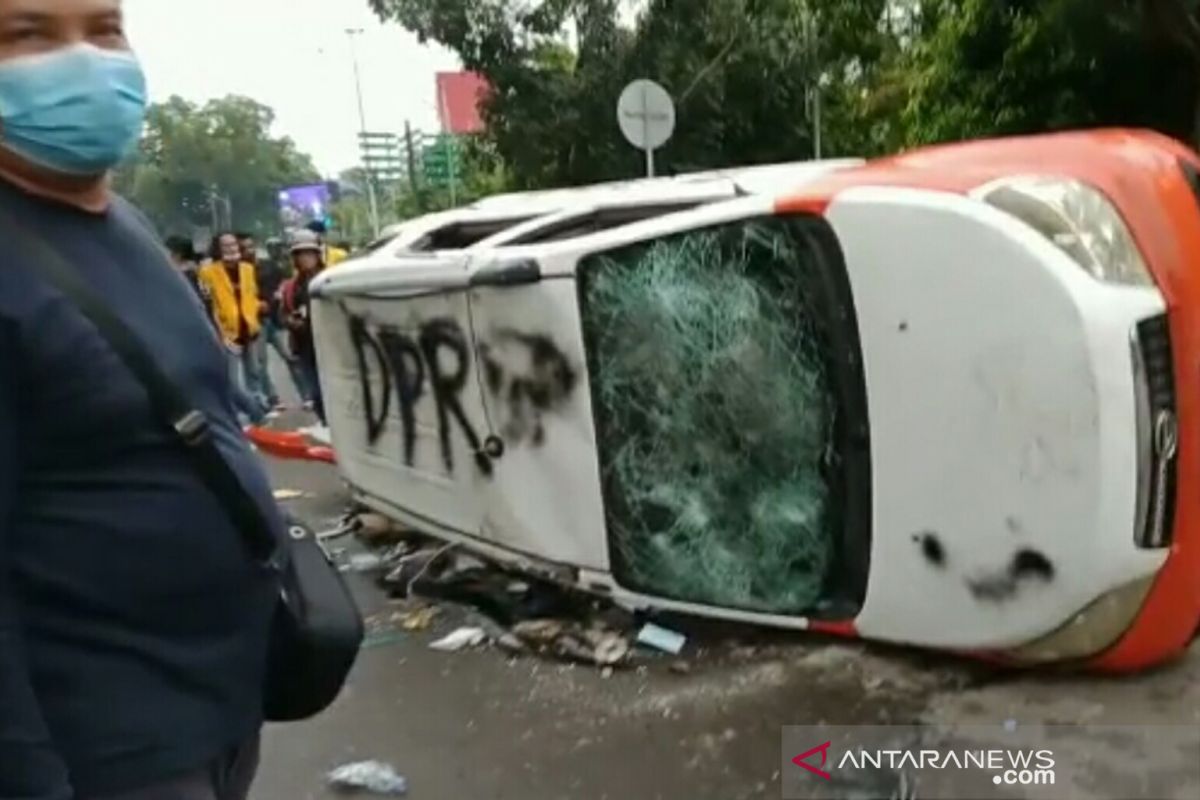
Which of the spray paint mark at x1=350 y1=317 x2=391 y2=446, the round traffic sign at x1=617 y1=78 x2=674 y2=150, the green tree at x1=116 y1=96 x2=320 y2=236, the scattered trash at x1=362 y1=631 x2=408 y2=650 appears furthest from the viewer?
the green tree at x1=116 y1=96 x2=320 y2=236

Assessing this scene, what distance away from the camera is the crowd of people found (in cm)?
971

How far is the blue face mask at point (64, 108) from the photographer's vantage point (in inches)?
61.0

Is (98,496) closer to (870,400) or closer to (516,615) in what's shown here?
(870,400)

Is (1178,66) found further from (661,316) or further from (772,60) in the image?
(661,316)

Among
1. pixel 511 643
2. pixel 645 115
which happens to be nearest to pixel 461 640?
pixel 511 643

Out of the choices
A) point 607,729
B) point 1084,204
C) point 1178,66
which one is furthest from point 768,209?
point 1178,66

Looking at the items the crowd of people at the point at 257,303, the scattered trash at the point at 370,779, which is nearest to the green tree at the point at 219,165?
the crowd of people at the point at 257,303

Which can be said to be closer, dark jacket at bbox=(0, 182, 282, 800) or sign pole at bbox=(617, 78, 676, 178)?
dark jacket at bbox=(0, 182, 282, 800)

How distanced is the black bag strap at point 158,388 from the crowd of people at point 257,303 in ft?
24.8

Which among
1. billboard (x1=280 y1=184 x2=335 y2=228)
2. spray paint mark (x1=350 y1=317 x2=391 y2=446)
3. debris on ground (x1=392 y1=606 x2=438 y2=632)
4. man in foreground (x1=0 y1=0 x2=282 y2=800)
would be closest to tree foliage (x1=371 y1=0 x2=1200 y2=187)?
spray paint mark (x1=350 y1=317 x2=391 y2=446)

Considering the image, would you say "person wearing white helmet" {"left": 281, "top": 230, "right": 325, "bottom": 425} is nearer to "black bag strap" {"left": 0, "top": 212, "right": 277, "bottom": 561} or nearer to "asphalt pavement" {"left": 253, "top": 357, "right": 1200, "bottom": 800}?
"asphalt pavement" {"left": 253, "top": 357, "right": 1200, "bottom": 800}

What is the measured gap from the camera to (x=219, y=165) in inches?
2968

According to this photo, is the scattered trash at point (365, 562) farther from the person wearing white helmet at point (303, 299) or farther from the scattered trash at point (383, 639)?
the person wearing white helmet at point (303, 299)

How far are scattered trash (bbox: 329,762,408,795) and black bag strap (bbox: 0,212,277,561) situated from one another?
205 cm
